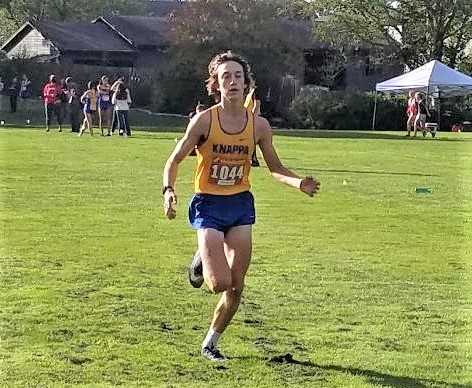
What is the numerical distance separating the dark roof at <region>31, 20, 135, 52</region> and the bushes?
22765mm

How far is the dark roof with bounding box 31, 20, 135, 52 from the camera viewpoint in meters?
72.6

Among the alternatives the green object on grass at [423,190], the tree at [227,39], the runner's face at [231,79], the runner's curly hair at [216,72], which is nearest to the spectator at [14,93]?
the tree at [227,39]

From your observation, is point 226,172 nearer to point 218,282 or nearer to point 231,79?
point 231,79

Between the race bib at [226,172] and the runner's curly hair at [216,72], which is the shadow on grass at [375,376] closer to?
the race bib at [226,172]

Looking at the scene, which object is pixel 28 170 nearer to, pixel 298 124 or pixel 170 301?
pixel 170 301

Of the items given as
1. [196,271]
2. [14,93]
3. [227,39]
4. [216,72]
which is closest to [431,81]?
[227,39]

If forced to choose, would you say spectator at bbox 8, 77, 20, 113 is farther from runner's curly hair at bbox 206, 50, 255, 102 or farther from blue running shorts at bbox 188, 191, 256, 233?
blue running shorts at bbox 188, 191, 256, 233

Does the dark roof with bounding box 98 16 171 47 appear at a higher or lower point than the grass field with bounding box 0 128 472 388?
higher

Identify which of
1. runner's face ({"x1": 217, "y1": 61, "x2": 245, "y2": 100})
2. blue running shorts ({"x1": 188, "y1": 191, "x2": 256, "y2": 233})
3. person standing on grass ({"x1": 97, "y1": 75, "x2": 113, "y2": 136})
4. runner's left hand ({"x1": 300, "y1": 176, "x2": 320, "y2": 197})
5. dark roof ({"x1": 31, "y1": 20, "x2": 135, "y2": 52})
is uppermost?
dark roof ({"x1": 31, "y1": 20, "x2": 135, "y2": 52})

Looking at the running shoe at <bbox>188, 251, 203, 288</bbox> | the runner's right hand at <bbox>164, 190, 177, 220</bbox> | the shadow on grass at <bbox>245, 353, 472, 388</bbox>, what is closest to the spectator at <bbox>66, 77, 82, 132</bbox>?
the running shoe at <bbox>188, 251, 203, 288</bbox>

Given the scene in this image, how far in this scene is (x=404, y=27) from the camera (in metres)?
66.4

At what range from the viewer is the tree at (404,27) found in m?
64.9

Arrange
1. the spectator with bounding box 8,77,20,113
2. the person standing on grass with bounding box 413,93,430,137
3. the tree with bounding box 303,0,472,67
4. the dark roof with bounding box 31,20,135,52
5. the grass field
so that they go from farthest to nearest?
the dark roof with bounding box 31,20,135,52
the tree with bounding box 303,0,472,67
the spectator with bounding box 8,77,20,113
the person standing on grass with bounding box 413,93,430,137
the grass field

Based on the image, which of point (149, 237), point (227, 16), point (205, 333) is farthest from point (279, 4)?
point (205, 333)
